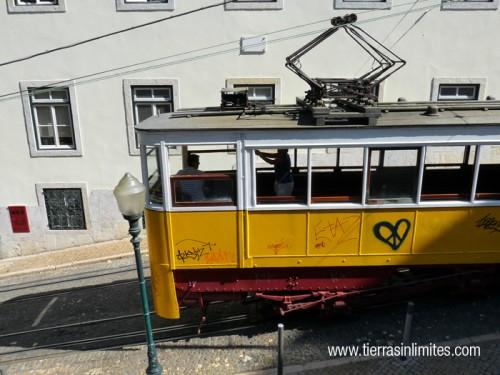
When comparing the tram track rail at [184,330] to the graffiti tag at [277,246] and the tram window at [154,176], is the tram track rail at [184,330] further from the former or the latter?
the tram window at [154,176]

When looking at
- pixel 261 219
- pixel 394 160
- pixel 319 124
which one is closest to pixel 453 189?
pixel 394 160

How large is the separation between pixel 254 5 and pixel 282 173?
621 centimetres

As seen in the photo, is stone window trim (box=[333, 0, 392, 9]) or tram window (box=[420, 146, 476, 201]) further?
stone window trim (box=[333, 0, 392, 9])

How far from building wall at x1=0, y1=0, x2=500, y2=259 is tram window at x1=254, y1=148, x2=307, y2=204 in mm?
5096

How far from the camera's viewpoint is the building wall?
10594 mm

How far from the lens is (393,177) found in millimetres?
6301

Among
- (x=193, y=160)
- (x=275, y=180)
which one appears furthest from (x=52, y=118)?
(x=275, y=180)

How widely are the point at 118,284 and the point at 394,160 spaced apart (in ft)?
21.7

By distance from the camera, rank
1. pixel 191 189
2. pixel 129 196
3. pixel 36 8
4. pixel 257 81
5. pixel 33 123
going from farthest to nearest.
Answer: pixel 33 123
pixel 257 81
pixel 36 8
pixel 191 189
pixel 129 196

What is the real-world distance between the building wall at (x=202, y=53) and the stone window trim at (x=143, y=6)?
0.26 feet

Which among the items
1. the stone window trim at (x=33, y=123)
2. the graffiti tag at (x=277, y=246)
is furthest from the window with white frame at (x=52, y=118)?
the graffiti tag at (x=277, y=246)

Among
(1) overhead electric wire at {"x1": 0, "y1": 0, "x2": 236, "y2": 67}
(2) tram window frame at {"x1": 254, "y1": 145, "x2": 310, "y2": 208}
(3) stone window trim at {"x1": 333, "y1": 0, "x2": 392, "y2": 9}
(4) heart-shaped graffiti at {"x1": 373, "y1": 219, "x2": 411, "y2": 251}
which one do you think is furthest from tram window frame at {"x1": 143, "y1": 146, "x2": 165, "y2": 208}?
(3) stone window trim at {"x1": 333, "y1": 0, "x2": 392, "y2": 9}

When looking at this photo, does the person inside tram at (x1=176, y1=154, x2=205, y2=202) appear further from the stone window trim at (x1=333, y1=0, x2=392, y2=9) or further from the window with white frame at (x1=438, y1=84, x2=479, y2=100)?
the window with white frame at (x1=438, y1=84, x2=479, y2=100)

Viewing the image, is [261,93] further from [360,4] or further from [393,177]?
[393,177]
